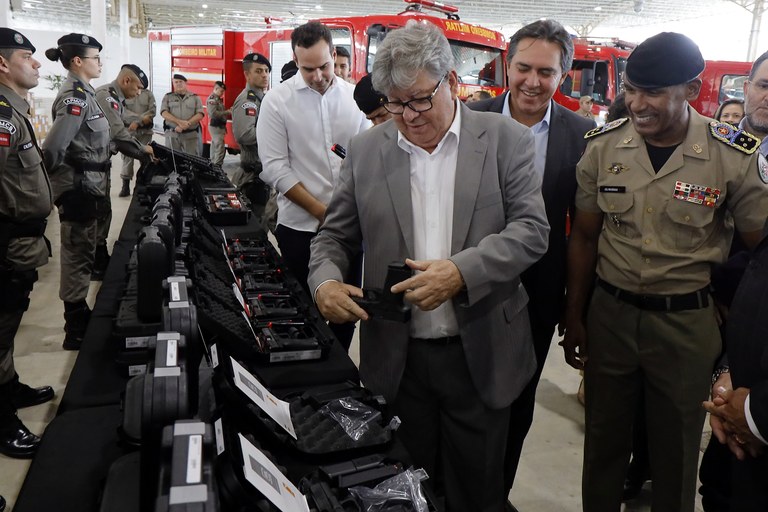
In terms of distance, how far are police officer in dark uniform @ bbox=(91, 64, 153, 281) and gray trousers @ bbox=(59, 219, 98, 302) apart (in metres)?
0.30

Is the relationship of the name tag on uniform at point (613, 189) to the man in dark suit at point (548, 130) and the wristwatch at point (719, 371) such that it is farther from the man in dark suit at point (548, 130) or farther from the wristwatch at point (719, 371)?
the wristwatch at point (719, 371)

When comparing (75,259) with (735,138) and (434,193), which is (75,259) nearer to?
(434,193)

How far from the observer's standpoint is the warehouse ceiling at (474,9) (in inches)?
748

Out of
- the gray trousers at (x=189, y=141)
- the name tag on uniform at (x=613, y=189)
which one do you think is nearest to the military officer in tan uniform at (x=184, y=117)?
the gray trousers at (x=189, y=141)

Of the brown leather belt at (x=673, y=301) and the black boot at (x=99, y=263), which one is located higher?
the brown leather belt at (x=673, y=301)

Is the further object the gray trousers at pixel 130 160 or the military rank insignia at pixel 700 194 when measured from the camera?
the gray trousers at pixel 130 160

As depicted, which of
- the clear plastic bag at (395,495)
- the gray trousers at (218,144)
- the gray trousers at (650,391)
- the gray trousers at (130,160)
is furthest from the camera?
the gray trousers at (218,144)

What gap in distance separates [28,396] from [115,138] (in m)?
2.31

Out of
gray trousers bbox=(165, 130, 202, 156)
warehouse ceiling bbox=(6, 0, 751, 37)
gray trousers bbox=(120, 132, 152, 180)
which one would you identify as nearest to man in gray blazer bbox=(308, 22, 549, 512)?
gray trousers bbox=(120, 132, 152, 180)

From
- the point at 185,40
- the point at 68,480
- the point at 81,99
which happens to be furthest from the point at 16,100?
the point at 185,40

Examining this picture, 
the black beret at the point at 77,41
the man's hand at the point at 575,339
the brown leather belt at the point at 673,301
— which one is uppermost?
the black beret at the point at 77,41

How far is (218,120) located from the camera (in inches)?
323

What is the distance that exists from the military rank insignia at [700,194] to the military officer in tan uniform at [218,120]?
7.25 m

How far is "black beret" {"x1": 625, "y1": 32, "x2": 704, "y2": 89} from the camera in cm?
155
